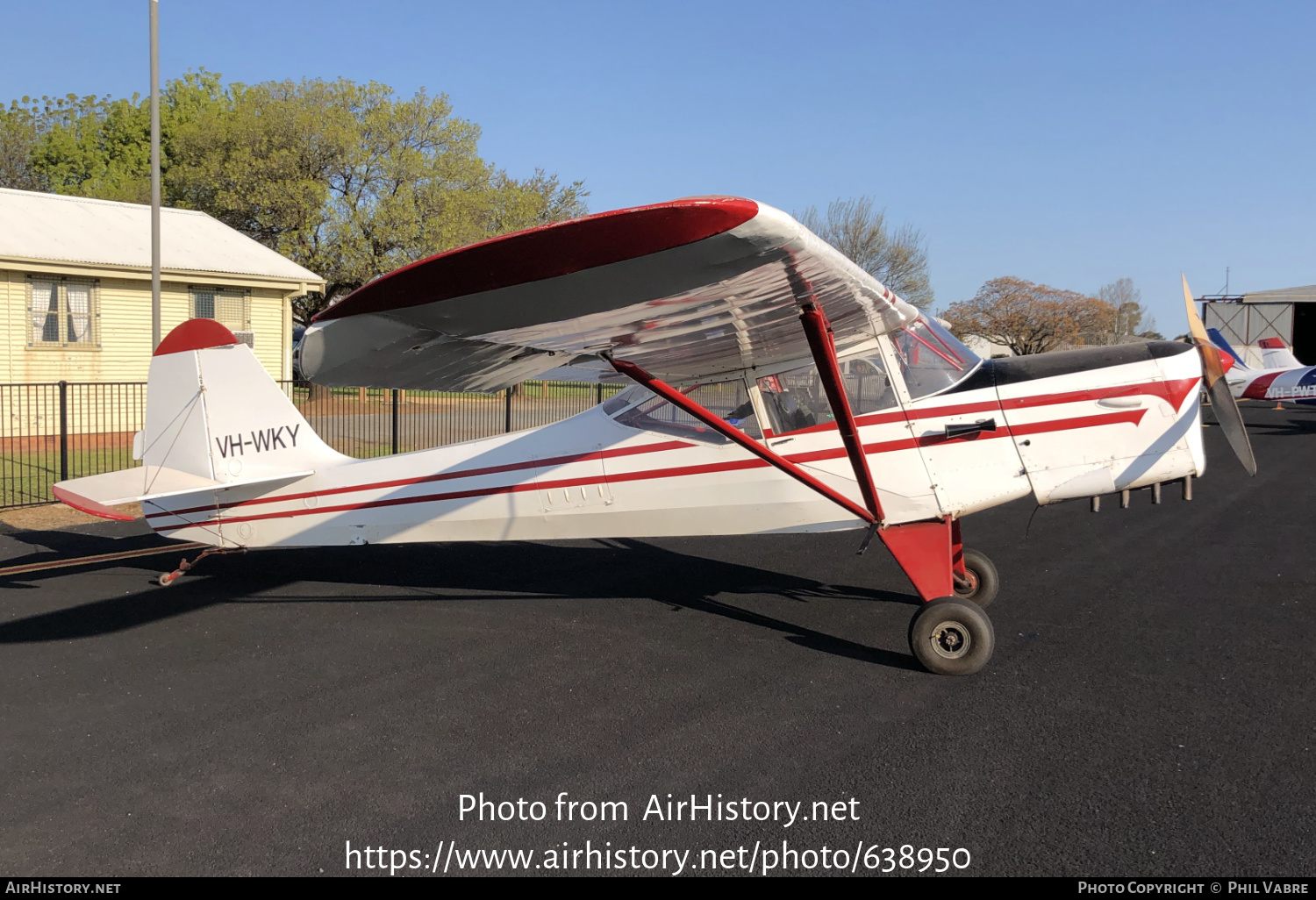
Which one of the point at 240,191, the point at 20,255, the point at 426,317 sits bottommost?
the point at 426,317

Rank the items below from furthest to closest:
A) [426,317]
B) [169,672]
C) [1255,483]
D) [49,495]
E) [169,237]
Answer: [169,237]
[1255,483]
[49,495]
[169,672]
[426,317]

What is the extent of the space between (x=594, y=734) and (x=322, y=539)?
3201 millimetres

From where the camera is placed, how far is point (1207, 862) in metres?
3.14

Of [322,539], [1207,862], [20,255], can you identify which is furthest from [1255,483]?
[20,255]

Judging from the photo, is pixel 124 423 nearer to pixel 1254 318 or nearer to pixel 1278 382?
pixel 1278 382

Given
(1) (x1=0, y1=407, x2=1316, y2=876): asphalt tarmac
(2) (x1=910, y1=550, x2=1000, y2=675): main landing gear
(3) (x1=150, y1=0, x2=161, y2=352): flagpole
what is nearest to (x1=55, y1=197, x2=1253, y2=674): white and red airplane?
(2) (x1=910, y1=550, x2=1000, y2=675): main landing gear

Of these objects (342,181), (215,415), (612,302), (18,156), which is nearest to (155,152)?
(215,415)

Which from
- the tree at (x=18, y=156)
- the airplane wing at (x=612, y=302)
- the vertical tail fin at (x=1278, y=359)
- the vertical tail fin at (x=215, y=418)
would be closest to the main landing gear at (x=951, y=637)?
the airplane wing at (x=612, y=302)

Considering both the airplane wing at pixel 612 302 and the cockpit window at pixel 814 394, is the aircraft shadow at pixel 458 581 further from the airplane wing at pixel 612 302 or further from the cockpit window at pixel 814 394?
the airplane wing at pixel 612 302

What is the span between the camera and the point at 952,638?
16.8ft

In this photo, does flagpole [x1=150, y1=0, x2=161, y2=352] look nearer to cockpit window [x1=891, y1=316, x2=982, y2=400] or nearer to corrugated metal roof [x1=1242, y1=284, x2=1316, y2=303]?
cockpit window [x1=891, y1=316, x2=982, y2=400]

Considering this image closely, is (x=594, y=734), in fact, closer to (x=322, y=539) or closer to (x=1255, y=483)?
(x=322, y=539)

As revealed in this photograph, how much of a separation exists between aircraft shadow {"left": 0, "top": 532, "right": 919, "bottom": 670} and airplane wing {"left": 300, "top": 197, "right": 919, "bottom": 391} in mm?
2123

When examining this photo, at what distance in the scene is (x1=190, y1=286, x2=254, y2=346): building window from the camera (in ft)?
61.3
